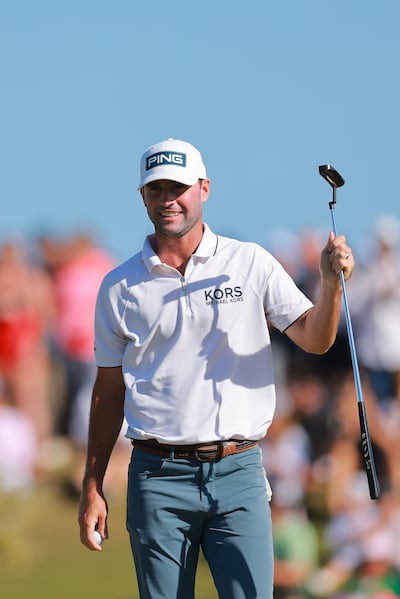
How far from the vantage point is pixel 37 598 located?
7.32 meters

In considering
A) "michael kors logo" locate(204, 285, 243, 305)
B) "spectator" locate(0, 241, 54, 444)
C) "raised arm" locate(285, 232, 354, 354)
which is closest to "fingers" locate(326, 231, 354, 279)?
"raised arm" locate(285, 232, 354, 354)

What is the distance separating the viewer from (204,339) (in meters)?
3.69

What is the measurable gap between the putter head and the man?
1.12 feet

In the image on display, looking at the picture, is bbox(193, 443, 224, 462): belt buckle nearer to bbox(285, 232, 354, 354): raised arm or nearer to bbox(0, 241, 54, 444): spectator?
bbox(285, 232, 354, 354): raised arm

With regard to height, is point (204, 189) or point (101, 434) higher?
point (204, 189)

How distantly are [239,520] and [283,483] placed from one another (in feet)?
13.2

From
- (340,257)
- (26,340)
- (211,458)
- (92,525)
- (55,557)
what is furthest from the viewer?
(55,557)

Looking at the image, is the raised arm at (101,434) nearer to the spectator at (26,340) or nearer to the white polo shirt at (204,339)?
the white polo shirt at (204,339)

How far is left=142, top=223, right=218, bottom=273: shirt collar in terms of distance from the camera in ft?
12.4

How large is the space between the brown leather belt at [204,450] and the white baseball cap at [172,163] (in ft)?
2.72

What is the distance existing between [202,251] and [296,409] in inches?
162

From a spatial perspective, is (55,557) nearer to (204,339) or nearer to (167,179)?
(204,339)

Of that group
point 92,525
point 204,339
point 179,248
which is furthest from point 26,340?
point 204,339

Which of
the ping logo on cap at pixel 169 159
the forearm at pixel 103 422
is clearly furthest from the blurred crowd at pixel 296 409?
the ping logo on cap at pixel 169 159
